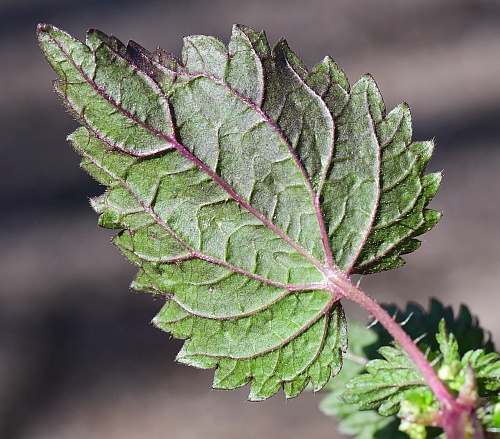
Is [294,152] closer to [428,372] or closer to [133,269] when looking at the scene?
[428,372]

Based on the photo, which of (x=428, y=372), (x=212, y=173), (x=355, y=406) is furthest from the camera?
(x=355, y=406)

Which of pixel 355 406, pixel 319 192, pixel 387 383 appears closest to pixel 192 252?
pixel 319 192

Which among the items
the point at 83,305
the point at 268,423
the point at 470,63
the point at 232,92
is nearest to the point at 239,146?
the point at 232,92

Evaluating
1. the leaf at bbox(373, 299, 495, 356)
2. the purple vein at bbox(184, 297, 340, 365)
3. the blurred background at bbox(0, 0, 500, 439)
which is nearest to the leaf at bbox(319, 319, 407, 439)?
the leaf at bbox(373, 299, 495, 356)

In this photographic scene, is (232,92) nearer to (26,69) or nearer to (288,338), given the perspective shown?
(288,338)

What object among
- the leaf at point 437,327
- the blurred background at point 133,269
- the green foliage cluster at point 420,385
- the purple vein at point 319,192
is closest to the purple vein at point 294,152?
the purple vein at point 319,192
